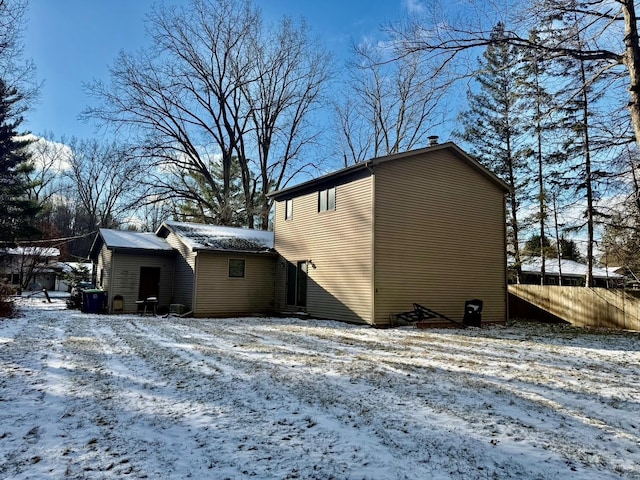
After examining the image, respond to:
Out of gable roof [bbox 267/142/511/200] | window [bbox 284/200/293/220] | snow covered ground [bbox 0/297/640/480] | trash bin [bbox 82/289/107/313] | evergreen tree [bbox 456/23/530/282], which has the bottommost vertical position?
snow covered ground [bbox 0/297/640/480]

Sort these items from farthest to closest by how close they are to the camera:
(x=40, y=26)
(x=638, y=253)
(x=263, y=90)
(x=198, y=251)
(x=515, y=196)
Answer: (x=263, y=90) < (x=515, y=196) < (x=638, y=253) < (x=198, y=251) < (x=40, y=26)

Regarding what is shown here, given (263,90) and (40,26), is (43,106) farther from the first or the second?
(263,90)

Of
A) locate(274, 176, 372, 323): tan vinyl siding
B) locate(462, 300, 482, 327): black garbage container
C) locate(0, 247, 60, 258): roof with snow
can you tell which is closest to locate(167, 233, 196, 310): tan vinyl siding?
locate(274, 176, 372, 323): tan vinyl siding

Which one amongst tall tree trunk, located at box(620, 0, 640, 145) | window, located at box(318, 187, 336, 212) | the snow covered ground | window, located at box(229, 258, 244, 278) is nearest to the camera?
the snow covered ground

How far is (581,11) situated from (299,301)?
11.8 m

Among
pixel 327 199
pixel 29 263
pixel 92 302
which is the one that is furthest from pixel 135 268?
pixel 29 263

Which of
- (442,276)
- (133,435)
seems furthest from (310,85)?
(133,435)

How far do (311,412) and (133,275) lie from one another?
14635 mm

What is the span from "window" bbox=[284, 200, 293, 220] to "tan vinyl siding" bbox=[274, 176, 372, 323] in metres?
0.22

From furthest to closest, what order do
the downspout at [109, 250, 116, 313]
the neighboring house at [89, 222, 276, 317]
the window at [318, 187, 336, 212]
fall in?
the downspout at [109, 250, 116, 313], the neighboring house at [89, 222, 276, 317], the window at [318, 187, 336, 212]

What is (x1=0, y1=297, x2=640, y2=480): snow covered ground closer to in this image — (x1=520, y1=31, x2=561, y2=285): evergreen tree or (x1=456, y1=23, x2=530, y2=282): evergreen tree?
(x1=520, y1=31, x2=561, y2=285): evergreen tree

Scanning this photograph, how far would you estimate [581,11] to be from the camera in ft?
24.7

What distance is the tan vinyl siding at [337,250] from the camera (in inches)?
499

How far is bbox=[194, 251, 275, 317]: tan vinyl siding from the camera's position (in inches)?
604
